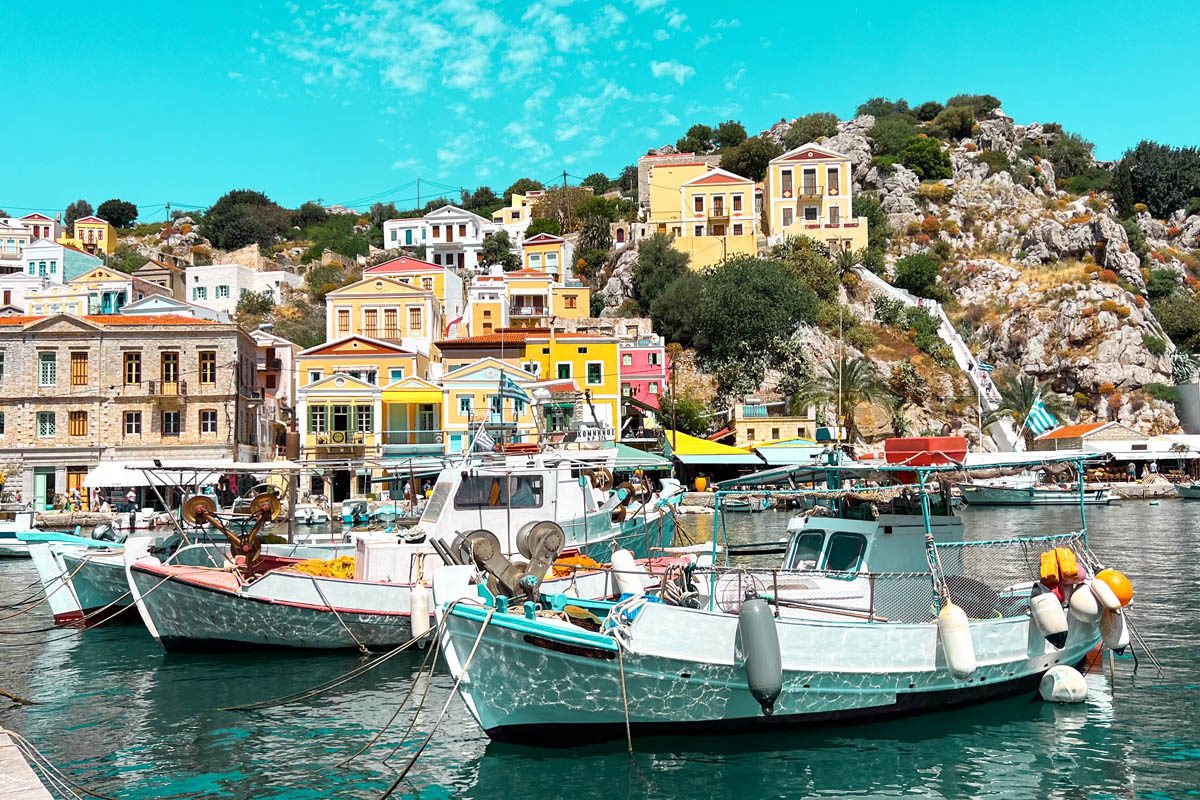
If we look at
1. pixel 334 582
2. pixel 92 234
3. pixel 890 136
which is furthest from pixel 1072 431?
pixel 92 234

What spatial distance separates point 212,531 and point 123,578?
5710 mm

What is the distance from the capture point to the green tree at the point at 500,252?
3423 inches

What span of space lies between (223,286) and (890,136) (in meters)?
60.7

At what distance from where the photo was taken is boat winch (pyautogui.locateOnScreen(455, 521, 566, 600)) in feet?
39.0

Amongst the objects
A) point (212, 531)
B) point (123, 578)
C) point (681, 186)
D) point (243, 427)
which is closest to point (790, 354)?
point (681, 186)

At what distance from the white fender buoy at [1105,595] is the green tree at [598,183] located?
10190cm

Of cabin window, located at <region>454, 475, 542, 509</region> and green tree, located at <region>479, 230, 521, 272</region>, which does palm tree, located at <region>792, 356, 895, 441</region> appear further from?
cabin window, located at <region>454, 475, 542, 509</region>

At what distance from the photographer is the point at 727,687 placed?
1102cm

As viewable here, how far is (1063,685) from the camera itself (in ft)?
41.9

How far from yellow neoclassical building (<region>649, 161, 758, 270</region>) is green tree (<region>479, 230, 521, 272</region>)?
14.4m

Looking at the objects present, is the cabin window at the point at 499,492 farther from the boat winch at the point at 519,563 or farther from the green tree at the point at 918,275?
the green tree at the point at 918,275

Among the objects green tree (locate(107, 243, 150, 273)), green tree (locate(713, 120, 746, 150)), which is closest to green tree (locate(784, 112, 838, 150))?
green tree (locate(713, 120, 746, 150))

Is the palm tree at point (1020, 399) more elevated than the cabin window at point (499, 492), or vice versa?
the palm tree at point (1020, 399)

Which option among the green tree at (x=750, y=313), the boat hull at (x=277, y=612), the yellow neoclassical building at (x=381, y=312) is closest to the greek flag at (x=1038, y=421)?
the boat hull at (x=277, y=612)
